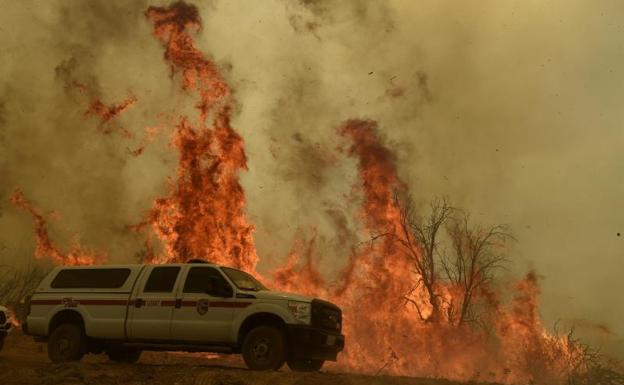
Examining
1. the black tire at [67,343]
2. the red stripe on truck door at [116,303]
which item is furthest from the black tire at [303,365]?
the black tire at [67,343]

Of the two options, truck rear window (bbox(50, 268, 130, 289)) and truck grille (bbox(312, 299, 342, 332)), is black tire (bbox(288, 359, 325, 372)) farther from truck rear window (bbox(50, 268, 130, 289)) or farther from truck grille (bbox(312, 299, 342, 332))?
truck rear window (bbox(50, 268, 130, 289))

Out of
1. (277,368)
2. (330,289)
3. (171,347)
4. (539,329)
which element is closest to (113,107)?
(330,289)

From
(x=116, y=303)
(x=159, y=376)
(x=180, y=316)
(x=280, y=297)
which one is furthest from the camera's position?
(x=116, y=303)

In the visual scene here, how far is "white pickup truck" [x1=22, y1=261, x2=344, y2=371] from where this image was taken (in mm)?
10406

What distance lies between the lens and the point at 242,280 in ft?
37.6

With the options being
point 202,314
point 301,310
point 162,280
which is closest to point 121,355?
point 162,280

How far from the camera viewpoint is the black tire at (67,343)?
458 inches

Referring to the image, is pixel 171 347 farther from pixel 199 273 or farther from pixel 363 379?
pixel 363 379

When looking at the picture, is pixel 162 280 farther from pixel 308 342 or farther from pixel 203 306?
pixel 308 342

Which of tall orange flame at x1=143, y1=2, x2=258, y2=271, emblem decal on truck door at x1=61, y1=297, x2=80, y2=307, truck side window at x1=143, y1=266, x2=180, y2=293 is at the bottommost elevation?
emblem decal on truck door at x1=61, y1=297, x2=80, y2=307

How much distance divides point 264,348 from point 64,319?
472 centimetres

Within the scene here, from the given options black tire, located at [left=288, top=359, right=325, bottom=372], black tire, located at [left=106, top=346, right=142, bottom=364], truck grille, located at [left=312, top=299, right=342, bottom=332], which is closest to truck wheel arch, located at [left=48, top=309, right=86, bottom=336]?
black tire, located at [left=106, top=346, right=142, bottom=364]

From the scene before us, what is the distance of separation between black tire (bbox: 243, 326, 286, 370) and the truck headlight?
441mm

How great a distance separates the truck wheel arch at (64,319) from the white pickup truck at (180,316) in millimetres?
19
